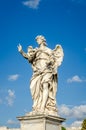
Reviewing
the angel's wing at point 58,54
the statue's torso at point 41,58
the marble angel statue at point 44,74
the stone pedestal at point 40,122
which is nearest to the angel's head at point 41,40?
the marble angel statue at point 44,74

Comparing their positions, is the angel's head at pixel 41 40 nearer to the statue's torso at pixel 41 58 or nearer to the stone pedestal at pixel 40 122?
the statue's torso at pixel 41 58

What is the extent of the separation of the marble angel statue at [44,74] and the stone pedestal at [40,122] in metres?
0.33

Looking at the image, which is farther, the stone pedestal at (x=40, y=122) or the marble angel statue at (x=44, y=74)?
the marble angel statue at (x=44, y=74)

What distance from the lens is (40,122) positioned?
17234 millimetres

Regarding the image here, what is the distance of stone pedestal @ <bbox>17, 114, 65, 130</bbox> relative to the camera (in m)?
17.1

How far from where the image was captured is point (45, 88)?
18.0 meters

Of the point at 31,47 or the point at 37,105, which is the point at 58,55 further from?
the point at 37,105

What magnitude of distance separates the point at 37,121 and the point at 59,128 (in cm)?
134

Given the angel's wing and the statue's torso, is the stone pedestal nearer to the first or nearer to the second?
the statue's torso

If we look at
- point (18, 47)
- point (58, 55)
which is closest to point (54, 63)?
point (58, 55)

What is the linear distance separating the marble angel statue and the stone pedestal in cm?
33

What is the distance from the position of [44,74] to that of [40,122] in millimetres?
2186

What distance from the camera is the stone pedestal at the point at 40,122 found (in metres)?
17.1

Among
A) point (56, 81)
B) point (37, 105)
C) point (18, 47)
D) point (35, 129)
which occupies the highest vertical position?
point (18, 47)
